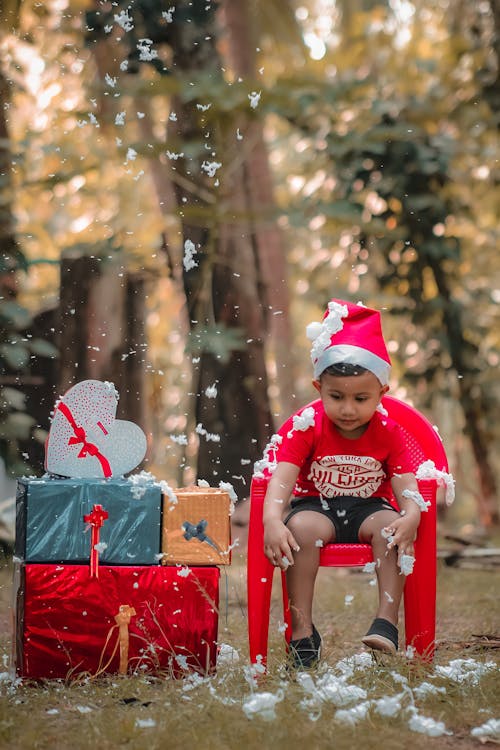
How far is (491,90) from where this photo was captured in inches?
188

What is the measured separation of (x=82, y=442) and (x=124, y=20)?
8.18 feet

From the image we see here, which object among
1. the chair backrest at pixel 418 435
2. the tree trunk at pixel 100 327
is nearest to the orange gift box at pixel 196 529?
the chair backrest at pixel 418 435

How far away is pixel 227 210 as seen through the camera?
407 centimetres

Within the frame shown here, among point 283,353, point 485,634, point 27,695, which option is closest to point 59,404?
point 27,695

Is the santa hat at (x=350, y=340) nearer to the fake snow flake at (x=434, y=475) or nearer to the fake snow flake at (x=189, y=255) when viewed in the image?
the fake snow flake at (x=434, y=475)

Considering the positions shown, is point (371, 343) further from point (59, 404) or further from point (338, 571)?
point (338, 571)

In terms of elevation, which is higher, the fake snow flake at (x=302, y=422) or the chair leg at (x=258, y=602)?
the fake snow flake at (x=302, y=422)

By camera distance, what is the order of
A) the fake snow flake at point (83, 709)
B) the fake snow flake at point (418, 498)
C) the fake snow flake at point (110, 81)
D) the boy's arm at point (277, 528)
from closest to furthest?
1. the fake snow flake at point (83, 709)
2. the boy's arm at point (277, 528)
3. the fake snow flake at point (418, 498)
4. the fake snow flake at point (110, 81)

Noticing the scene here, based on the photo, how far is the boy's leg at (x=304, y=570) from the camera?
6.21 feet

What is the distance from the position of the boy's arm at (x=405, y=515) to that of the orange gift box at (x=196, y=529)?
34 cm

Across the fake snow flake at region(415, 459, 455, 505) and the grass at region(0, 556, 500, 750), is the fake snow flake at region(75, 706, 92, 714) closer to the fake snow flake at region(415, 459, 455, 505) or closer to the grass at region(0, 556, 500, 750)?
the grass at region(0, 556, 500, 750)

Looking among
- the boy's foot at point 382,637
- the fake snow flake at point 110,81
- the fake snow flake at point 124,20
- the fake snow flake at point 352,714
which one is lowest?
the fake snow flake at point 352,714

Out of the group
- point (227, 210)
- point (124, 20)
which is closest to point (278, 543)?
point (227, 210)

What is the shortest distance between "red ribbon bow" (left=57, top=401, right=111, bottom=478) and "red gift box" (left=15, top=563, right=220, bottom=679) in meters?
0.24
